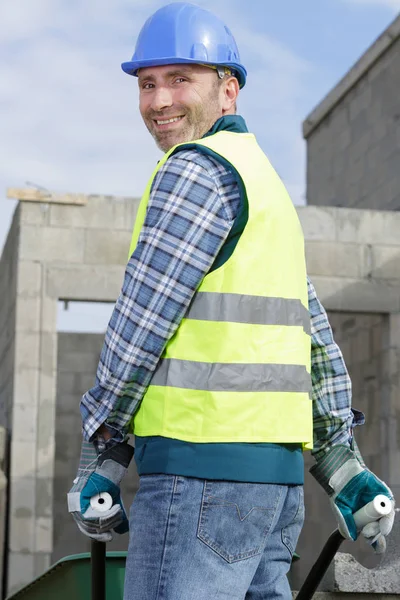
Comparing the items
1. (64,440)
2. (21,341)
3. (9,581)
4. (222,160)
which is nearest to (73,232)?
(21,341)

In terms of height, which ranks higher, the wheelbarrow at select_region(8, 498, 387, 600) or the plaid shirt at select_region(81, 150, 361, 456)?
the plaid shirt at select_region(81, 150, 361, 456)

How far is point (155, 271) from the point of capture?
2178 millimetres

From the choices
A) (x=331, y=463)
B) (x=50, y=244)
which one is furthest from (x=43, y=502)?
(x=331, y=463)

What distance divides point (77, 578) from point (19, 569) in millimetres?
6198

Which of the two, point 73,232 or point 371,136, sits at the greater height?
point 371,136

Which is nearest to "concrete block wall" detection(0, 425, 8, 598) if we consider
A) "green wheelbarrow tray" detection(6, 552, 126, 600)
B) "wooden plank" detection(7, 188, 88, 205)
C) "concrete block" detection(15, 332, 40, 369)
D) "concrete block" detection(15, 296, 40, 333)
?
"concrete block" detection(15, 332, 40, 369)

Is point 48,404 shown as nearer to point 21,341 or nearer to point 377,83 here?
point 21,341

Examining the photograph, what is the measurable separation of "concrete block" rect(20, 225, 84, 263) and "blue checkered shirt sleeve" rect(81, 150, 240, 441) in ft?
25.9

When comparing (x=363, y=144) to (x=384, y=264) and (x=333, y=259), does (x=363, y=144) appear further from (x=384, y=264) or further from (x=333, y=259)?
(x=333, y=259)

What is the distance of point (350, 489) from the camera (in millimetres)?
2389

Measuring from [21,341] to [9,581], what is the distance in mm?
2045

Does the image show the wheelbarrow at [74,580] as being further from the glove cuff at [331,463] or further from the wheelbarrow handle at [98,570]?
the glove cuff at [331,463]

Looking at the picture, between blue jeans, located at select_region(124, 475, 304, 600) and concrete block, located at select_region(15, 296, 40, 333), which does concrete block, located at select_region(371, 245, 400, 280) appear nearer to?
concrete block, located at select_region(15, 296, 40, 333)

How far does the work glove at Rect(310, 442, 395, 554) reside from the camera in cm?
235
